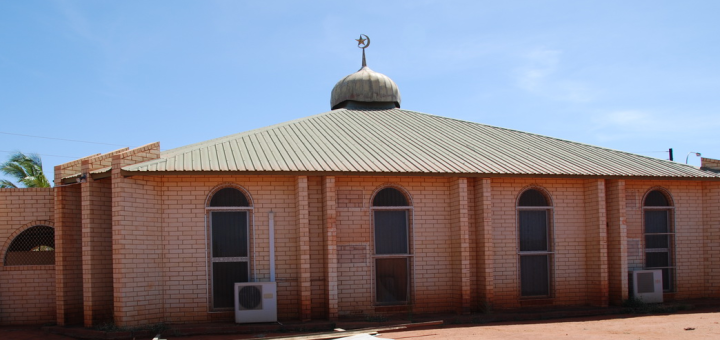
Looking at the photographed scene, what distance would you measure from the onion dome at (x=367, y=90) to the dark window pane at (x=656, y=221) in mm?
7578

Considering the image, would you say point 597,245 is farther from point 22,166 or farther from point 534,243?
point 22,166

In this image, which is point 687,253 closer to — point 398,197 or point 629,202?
point 629,202

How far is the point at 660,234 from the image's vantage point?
16.2 meters

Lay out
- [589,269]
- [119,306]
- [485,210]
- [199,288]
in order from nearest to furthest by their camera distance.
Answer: [119,306]
[199,288]
[485,210]
[589,269]

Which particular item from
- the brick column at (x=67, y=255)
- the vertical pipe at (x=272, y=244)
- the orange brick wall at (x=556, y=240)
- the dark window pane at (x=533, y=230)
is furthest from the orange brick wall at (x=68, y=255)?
the dark window pane at (x=533, y=230)

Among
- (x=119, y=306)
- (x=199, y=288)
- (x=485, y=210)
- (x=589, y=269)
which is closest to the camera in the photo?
(x=119, y=306)

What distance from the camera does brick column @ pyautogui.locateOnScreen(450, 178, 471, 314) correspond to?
14.2 metres

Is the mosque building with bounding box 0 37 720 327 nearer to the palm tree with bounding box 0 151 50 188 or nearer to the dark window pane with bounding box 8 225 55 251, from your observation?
the dark window pane with bounding box 8 225 55 251

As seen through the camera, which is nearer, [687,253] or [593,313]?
[593,313]

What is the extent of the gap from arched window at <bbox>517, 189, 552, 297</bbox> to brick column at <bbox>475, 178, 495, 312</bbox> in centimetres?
101

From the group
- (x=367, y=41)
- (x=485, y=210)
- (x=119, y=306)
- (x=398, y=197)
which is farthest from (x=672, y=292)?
(x=119, y=306)

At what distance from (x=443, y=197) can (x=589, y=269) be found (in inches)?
149

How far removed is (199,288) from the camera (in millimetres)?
13320

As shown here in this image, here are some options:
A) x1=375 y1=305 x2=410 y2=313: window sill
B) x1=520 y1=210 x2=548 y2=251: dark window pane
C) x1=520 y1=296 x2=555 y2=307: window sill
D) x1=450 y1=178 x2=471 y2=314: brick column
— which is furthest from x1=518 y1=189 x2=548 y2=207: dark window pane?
x1=375 y1=305 x2=410 y2=313: window sill
